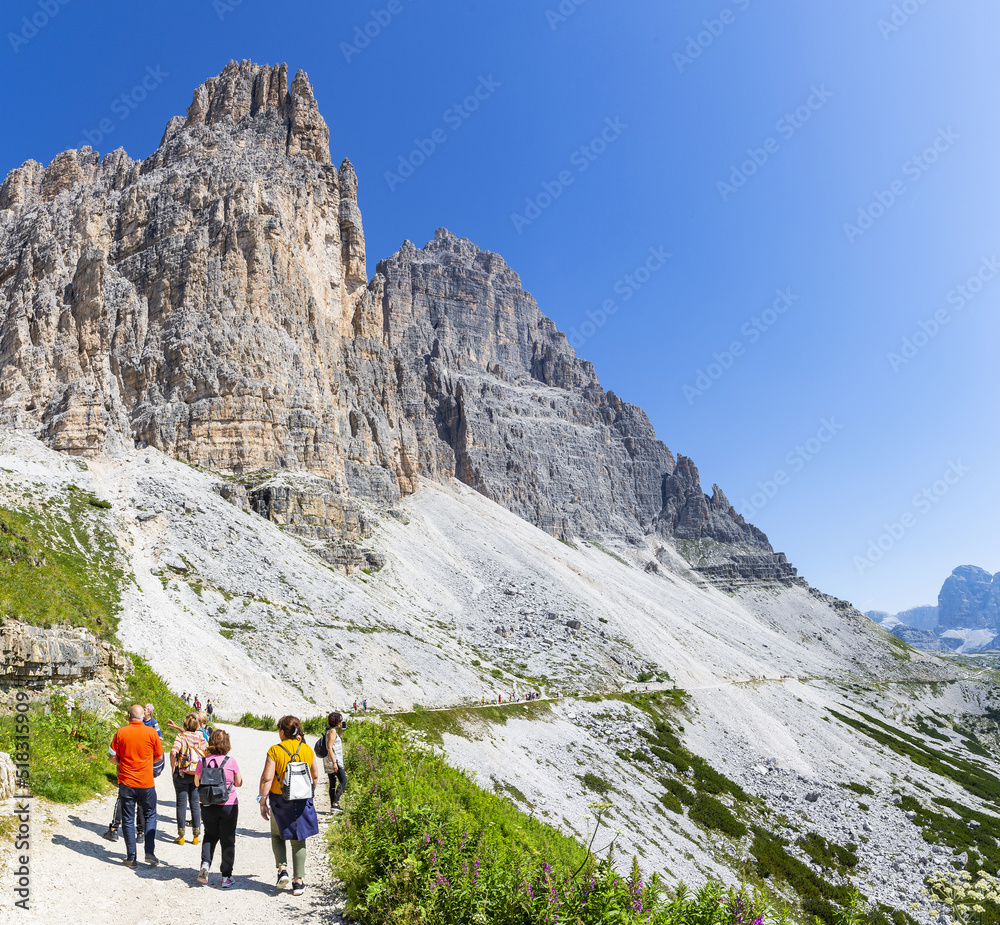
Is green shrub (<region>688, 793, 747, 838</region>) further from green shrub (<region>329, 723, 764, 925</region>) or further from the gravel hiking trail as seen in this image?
the gravel hiking trail

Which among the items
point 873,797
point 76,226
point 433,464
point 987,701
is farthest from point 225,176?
point 987,701

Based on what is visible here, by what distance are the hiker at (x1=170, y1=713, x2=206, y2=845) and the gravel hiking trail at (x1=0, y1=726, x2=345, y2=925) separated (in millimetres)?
365

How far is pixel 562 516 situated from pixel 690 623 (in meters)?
58.3

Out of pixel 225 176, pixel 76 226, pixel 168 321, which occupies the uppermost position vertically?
pixel 225 176

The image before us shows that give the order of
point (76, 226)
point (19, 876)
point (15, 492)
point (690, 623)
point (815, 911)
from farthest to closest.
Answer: point (690, 623) < point (76, 226) < point (15, 492) < point (815, 911) < point (19, 876)

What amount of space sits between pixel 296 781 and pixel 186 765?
356 cm

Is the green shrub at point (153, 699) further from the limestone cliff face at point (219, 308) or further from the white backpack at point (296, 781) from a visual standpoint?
the limestone cliff face at point (219, 308)

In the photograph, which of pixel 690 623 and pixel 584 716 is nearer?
pixel 584 716

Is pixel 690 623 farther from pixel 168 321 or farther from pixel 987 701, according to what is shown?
pixel 168 321

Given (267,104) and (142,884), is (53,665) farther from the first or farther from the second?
(267,104)

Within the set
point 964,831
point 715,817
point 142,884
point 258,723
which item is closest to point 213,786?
point 142,884

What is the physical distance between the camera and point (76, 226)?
3794 inches

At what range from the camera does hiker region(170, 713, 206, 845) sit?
10625 millimetres

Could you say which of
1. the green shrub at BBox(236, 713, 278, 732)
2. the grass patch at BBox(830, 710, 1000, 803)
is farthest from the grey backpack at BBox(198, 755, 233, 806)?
the grass patch at BBox(830, 710, 1000, 803)
